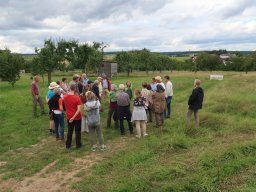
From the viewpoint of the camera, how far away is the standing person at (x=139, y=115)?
10.5m

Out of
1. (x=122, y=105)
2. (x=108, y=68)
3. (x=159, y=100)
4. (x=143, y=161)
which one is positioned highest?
(x=108, y=68)

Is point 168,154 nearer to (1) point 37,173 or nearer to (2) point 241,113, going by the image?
(1) point 37,173

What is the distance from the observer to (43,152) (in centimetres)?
940

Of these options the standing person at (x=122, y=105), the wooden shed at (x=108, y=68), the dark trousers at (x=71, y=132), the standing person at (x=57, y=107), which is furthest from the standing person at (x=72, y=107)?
the wooden shed at (x=108, y=68)

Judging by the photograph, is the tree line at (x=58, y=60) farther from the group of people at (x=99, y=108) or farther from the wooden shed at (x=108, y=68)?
the group of people at (x=99, y=108)

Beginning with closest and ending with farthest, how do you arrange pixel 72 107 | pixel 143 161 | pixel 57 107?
pixel 143 161, pixel 72 107, pixel 57 107

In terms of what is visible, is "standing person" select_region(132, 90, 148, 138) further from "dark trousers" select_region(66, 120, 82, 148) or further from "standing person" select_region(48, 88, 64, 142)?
"standing person" select_region(48, 88, 64, 142)

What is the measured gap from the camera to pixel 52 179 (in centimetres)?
733

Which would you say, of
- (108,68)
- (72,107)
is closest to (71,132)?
(72,107)

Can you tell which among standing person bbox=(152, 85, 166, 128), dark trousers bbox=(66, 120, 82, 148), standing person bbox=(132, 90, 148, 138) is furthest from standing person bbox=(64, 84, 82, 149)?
standing person bbox=(152, 85, 166, 128)

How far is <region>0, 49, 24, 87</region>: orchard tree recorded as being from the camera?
3663 centimetres

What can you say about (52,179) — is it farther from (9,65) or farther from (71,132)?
(9,65)

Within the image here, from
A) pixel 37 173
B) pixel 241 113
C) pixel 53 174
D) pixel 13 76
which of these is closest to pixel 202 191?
pixel 53 174

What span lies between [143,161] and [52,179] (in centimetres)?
222
